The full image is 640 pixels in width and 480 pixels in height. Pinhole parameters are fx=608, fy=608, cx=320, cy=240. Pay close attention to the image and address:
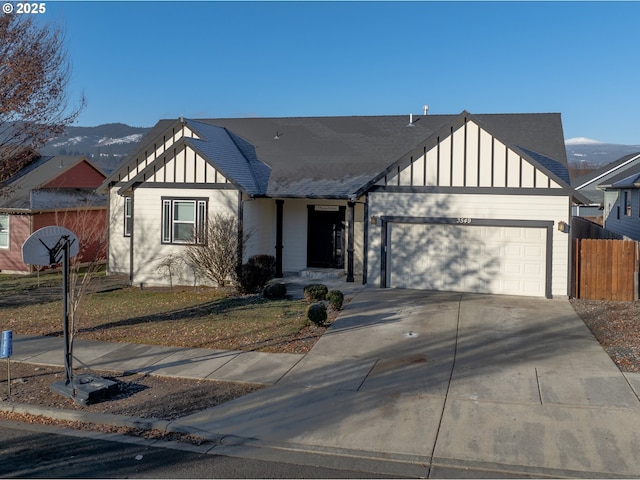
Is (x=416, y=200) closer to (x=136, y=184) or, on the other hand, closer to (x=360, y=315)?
(x=360, y=315)

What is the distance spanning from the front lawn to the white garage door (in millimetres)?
3840

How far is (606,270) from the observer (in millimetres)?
16922

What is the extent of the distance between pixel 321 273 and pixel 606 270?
8.76 m

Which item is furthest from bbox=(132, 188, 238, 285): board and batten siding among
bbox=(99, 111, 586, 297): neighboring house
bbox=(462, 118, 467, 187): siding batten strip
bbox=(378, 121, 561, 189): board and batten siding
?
bbox=(462, 118, 467, 187): siding batten strip

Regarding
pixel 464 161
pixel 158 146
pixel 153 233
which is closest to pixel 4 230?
pixel 158 146

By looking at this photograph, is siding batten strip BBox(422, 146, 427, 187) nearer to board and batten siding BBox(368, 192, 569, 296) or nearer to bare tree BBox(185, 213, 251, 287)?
board and batten siding BBox(368, 192, 569, 296)

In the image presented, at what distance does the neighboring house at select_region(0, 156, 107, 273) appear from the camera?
82.2 ft

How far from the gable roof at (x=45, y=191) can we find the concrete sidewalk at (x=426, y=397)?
1398 centimetres

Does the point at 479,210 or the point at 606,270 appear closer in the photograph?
the point at 606,270

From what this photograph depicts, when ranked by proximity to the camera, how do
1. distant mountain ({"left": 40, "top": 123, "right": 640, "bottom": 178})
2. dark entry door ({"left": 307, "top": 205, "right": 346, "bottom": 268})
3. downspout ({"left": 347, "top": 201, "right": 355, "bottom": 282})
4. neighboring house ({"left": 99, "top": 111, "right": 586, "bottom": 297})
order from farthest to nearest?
distant mountain ({"left": 40, "top": 123, "right": 640, "bottom": 178}) < dark entry door ({"left": 307, "top": 205, "right": 346, "bottom": 268}) < downspout ({"left": 347, "top": 201, "right": 355, "bottom": 282}) < neighboring house ({"left": 99, "top": 111, "right": 586, "bottom": 297})

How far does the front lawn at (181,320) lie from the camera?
1255cm

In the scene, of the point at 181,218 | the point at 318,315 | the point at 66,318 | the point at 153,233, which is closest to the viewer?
the point at 66,318

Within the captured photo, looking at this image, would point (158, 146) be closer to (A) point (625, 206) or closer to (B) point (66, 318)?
(B) point (66, 318)

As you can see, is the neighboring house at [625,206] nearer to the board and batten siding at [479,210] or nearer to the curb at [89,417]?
the board and batten siding at [479,210]
